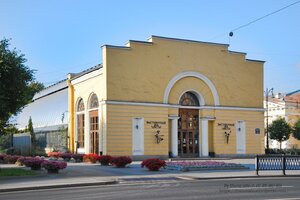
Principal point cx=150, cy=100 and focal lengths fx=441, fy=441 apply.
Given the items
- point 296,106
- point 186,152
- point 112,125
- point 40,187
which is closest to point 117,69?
point 112,125

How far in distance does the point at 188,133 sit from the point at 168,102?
12.6ft

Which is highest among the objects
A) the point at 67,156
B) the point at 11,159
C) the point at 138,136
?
the point at 138,136

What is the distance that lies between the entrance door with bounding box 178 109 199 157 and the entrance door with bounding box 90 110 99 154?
7.64 m

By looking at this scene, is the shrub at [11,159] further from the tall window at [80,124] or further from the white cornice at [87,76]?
the tall window at [80,124]

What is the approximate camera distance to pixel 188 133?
41750 millimetres

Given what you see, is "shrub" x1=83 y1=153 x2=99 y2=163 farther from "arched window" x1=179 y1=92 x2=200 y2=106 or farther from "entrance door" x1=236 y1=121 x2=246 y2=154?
"entrance door" x1=236 y1=121 x2=246 y2=154

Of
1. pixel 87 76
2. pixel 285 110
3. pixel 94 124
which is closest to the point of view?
pixel 94 124

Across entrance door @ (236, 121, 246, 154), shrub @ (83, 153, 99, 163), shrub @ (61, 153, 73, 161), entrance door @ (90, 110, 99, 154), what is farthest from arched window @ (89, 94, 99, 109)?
entrance door @ (236, 121, 246, 154)

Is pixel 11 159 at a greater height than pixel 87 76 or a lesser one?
lesser

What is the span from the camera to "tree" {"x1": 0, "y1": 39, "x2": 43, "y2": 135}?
2283cm

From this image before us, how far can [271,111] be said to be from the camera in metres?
89.1

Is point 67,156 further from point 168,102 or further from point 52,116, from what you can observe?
point 52,116

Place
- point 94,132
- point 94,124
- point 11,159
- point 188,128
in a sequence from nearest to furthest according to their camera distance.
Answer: point 11,159 → point 94,124 → point 94,132 → point 188,128

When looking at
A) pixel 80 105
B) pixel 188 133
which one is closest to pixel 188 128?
pixel 188 133
